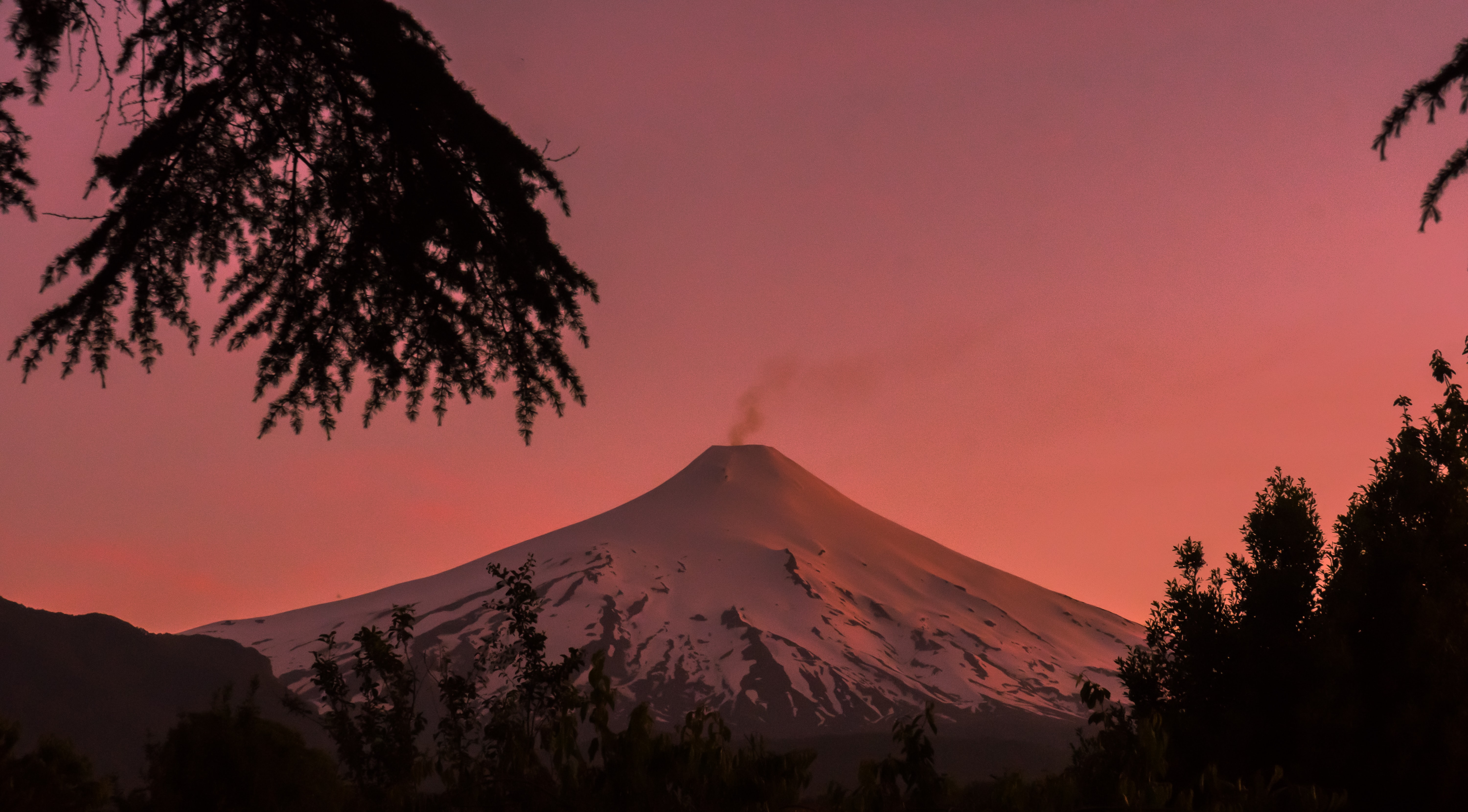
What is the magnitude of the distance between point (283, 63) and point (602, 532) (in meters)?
189

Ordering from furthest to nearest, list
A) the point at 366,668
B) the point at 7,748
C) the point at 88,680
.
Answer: the point at 88,680 → the point at 366,668 → the point at 7,748

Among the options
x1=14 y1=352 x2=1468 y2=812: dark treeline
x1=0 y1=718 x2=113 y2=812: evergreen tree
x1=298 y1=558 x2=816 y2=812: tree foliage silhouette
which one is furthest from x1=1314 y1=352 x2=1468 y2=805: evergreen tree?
x1=0 y1=718 x2=113 y2=812: evergreen tree

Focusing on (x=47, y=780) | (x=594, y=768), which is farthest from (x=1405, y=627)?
(x=47, y=780)

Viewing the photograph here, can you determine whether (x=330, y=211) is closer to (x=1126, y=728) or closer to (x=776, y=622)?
(x=1126, y=728)

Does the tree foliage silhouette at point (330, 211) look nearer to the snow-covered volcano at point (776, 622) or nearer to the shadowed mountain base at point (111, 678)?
the shadowed mountain base at point (111, 678)

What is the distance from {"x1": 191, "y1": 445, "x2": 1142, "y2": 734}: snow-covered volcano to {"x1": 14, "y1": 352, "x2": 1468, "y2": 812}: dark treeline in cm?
11633

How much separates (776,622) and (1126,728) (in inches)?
6236

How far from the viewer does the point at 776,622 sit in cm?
16438

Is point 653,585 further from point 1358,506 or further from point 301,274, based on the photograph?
point 301,274

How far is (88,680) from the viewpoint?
121312 mm

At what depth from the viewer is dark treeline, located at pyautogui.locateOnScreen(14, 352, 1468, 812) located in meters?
4.67

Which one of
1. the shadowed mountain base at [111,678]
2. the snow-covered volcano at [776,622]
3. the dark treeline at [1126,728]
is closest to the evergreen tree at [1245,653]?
the dark treeline at [1126,728]

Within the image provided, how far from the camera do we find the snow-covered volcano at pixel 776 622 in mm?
149000

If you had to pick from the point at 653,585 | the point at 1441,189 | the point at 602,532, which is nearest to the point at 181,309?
the point at 1441,189
